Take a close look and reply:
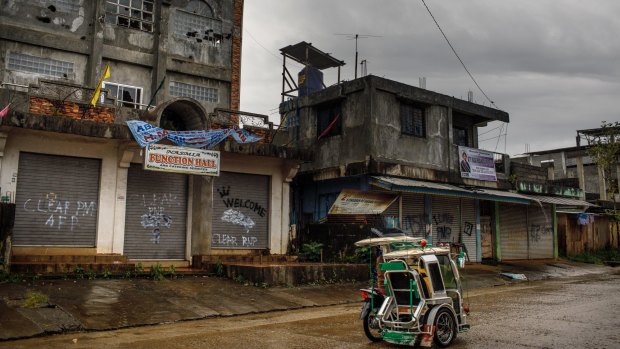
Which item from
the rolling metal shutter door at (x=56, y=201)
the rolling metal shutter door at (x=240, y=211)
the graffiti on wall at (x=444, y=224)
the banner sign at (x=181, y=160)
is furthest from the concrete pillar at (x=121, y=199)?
the graffiti on wall at (x=444, y=224)

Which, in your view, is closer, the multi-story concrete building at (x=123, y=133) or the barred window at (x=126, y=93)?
the multi-story concrete building at (x=123, y=133)

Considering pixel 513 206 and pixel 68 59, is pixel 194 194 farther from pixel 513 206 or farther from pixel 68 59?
pixel 513 206

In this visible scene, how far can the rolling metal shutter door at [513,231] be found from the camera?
24.8 meters

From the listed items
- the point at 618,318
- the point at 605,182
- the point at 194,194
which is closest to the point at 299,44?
the point at 194,194

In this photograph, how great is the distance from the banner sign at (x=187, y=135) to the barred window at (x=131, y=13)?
614 cm

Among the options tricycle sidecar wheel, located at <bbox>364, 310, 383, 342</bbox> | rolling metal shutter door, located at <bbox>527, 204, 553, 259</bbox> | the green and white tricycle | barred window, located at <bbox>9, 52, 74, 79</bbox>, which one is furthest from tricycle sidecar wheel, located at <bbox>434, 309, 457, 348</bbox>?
rolling metal shutter door, located at <bbox>527, 204, 553, 259</bbox>

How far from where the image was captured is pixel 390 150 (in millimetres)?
19516

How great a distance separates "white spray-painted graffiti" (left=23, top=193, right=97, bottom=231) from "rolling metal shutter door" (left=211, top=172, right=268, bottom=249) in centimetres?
393

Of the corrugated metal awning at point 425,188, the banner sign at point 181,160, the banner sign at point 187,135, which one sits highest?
the banner sign at point 187,135

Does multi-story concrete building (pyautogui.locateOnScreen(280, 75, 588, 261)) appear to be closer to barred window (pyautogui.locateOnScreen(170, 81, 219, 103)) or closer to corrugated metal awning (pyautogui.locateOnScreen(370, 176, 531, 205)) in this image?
corrugated metal awning (pyautogui.locateOnScreen(370, 176, 531, 205))

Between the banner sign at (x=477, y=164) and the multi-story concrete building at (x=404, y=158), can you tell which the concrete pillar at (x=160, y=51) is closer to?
the multi-story concrete building at (x=404, y=158)

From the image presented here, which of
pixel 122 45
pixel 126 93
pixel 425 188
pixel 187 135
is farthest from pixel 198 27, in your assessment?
pixel 425 188

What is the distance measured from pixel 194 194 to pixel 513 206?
1643cm

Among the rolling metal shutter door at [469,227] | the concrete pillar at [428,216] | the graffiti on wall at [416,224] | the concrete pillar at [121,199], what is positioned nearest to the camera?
the concrete pillar at [121,199]
